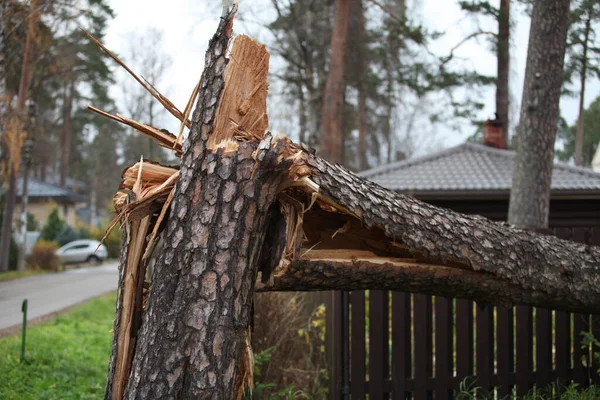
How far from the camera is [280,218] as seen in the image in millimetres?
3062

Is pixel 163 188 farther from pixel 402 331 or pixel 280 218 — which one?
pixel 402 331

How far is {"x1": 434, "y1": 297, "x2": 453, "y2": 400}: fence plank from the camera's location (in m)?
5.01

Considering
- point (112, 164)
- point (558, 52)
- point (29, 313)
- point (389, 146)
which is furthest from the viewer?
point (112, 164)

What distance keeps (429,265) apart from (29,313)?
10.1 meters

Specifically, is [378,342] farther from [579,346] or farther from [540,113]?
[540,113]

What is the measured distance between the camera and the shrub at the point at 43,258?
2311cm

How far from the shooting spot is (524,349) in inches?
202

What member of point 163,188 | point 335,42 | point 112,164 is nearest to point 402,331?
point 163,188

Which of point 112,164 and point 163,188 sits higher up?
point 112,164

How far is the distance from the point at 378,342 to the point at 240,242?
2683 millimetres

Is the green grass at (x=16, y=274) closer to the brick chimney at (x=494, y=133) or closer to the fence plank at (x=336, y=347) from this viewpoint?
the brick chimney at (x=494, y=133)

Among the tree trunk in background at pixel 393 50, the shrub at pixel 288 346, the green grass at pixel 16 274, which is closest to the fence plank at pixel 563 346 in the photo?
the shrub at pixel 288 346

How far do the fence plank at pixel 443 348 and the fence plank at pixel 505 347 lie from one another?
0.41 metres

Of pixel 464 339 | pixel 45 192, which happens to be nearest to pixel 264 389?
pixel 464 339
